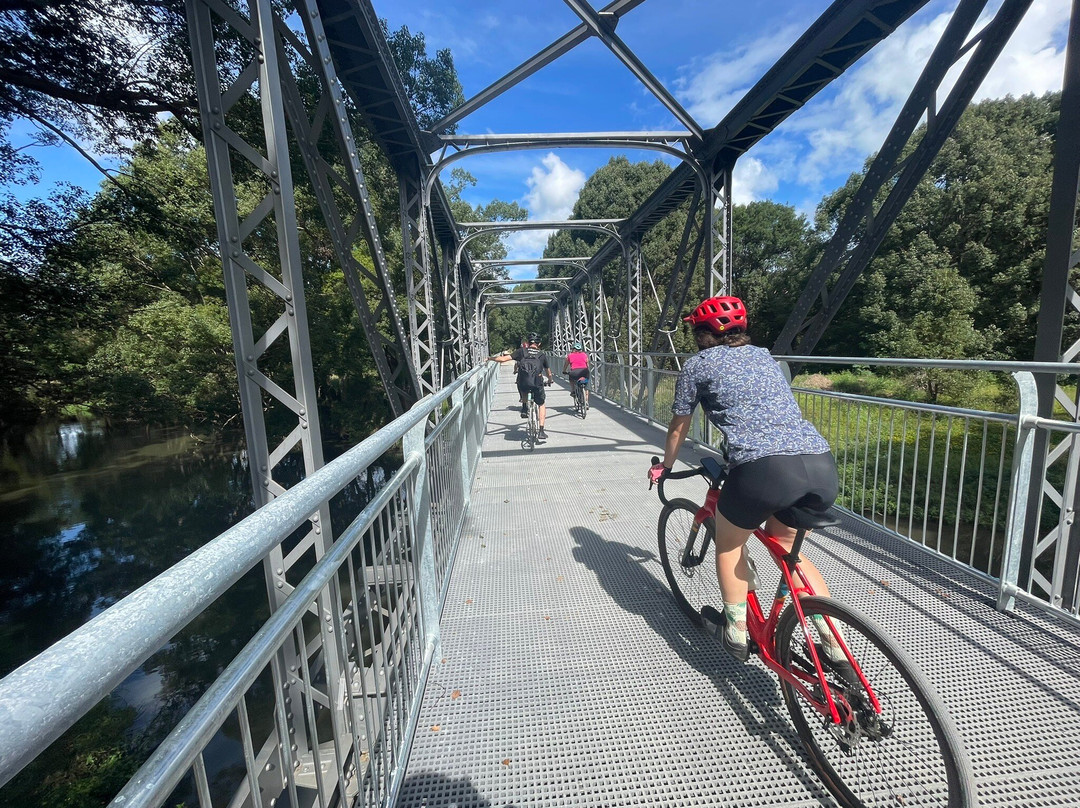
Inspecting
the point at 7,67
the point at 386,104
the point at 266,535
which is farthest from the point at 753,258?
the point at 266,535

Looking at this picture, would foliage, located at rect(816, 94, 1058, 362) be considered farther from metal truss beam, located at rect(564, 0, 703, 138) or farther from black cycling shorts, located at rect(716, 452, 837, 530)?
black cycling shorts, located at rect(716, 452, 837, 530)

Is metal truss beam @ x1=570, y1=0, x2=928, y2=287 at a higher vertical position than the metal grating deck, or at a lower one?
higher

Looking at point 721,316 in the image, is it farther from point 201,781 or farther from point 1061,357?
point 1061,357

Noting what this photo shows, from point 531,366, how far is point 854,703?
22.9 feet

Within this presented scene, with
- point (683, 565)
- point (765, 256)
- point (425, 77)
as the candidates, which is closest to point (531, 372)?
point (683, 565)

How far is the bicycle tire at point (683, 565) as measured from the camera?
294 cm

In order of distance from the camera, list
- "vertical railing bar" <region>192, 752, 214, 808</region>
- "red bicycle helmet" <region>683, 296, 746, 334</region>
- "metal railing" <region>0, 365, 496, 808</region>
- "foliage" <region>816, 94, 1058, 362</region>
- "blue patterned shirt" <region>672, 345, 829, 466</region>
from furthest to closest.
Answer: "foliage" <region>816, 94, 1058, 362</region>, "red bicycle helmet" <region>683, 296, 746, 334</region>, "blue patterned shirt" <region>672, 345, 829, 466</region>, "vertical railing bar" <region>192, 752, 214, 808</region>, "metal railing" <region>0, 365, 496, 808</region>

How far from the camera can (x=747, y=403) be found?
2.09 meters

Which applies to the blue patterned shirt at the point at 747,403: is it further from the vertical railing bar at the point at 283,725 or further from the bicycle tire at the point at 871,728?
the vertical railing bar at the point at 283,725

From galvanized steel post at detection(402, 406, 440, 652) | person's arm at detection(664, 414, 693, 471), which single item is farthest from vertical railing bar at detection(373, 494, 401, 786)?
person's arm at detection(664, 414, 693, 471)

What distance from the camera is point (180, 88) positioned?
23.5 feet

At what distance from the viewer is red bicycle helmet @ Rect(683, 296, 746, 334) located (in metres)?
2.31

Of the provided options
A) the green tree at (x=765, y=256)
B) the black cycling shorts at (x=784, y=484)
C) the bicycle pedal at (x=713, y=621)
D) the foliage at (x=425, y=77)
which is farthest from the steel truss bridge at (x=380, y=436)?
the green tree at (x=765, y=256)

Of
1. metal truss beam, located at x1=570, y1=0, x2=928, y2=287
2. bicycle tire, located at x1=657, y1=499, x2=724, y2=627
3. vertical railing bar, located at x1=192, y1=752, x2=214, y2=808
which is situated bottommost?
bicycle tire, located at x1=657, y1=499, x2=724, y2=627
